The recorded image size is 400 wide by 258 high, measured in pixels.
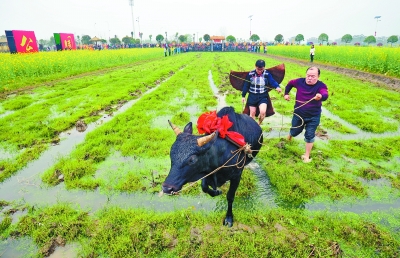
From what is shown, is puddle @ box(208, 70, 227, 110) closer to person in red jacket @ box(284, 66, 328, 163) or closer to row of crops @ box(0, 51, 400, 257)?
row of crops @ box(0, 51, 400, 257)

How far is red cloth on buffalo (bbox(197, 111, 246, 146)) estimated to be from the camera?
2.91 m

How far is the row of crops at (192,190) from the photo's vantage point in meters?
3.17

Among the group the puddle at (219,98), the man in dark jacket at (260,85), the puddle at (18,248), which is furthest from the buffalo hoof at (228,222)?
the puddle at (219,98)

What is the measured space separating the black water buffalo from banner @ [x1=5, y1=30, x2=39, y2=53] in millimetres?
30651

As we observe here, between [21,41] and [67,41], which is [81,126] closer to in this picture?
[21,41]

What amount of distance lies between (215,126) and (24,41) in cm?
3313

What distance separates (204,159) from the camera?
2688 mm

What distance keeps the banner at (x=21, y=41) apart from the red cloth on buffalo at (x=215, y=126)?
1204 inches

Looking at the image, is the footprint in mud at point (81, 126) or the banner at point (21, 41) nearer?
the footprint in mud at point (81, 126)

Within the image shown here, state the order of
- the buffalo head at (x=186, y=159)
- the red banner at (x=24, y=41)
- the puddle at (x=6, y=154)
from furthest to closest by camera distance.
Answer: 1. the red banner at (x=24, y=41)
2. the puddle at (x=6, y=154)
3. the buffalo head at (x=186, y=159)

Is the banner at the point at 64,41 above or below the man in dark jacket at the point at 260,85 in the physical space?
above

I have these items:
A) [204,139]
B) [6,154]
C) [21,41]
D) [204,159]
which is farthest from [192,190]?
[21,41]

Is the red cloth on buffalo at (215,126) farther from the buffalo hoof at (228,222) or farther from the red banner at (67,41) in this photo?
the red banner at (67,41)

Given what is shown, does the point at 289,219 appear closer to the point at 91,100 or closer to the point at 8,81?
the point at 91,100
